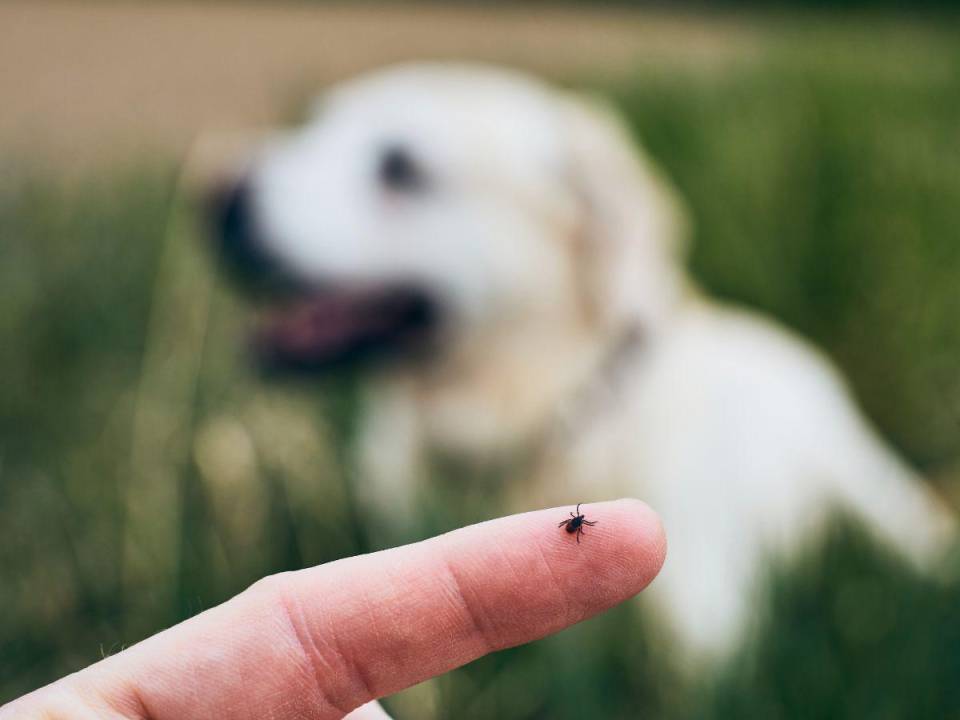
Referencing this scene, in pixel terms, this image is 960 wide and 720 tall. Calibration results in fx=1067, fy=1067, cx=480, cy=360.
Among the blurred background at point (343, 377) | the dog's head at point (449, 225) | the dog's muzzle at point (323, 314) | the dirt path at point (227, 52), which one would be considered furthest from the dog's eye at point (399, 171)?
the dirt path at point (227, 52)

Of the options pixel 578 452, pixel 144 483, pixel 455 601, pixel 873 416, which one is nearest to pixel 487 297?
pixel 578 452

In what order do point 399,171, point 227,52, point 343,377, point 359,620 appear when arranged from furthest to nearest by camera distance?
point 227,52
point 399,171
point 343,377
point 359,620

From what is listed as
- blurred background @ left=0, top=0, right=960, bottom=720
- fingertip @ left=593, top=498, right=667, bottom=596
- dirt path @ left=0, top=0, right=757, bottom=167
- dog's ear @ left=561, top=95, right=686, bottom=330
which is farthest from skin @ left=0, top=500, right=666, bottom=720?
dirt path @ left=0, top=0, right=757, bottom=167

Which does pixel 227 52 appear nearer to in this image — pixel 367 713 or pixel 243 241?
pixel 243 241

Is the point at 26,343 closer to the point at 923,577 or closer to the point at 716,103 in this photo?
the point at 923,577

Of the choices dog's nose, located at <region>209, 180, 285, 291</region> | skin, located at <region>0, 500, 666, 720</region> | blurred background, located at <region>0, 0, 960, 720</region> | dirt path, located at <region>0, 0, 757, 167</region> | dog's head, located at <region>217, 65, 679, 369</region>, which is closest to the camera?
skin, located at <region>0, 500, 666, 720</region>

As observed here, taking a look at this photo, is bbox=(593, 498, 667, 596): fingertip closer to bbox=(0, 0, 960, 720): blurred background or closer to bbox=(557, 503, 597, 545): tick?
bbox=(557, 503, 597, 545): tick

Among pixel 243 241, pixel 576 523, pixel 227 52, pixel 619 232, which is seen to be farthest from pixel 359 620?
pixel 227 52
